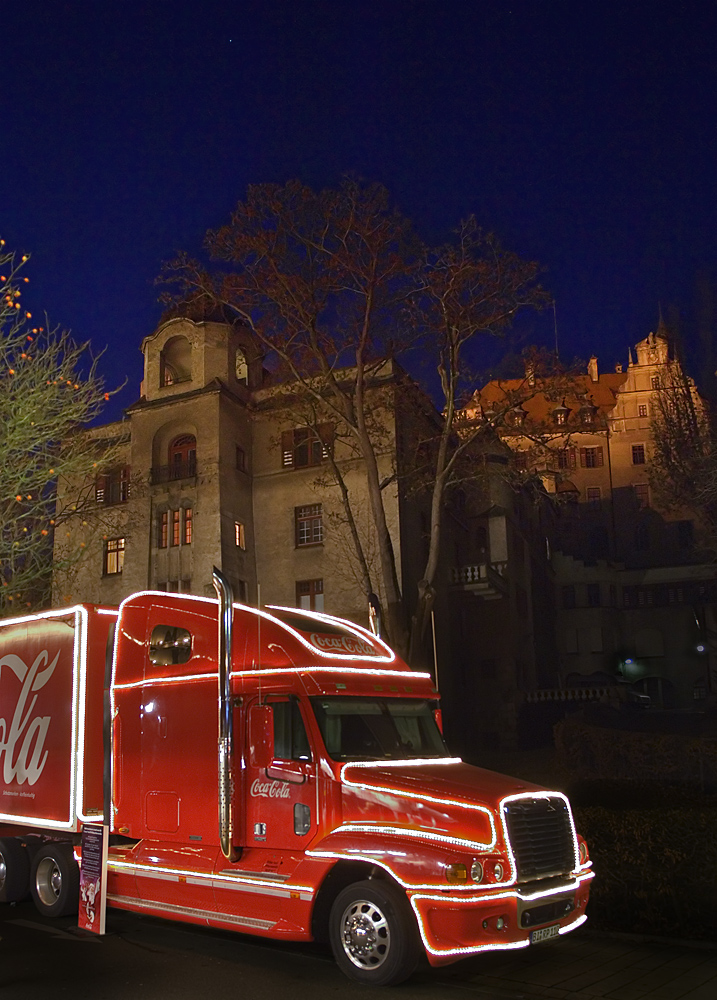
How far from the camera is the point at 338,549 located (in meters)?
35.4

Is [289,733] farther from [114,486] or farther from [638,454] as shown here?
[638,454]

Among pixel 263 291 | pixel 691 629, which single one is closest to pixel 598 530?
pixel 691 629

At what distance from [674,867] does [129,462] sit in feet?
108

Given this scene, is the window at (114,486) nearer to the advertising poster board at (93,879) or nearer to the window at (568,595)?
the advertising poster board at (93,879)

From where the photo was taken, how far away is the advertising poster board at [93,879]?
32.2 ft

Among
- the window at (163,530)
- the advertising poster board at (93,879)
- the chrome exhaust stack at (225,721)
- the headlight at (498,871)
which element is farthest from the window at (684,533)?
the headlight at (498,871)

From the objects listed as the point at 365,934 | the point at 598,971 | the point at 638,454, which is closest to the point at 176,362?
the point at 365,934

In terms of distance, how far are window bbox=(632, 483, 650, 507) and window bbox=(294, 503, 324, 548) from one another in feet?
125

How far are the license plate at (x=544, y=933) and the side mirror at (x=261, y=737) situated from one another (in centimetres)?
293

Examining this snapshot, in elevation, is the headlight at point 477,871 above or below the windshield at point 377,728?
below

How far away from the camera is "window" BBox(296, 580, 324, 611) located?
35.8 metres

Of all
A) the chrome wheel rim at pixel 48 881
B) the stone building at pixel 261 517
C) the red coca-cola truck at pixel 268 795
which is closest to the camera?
the red coca-cola truck at pixel 268 795

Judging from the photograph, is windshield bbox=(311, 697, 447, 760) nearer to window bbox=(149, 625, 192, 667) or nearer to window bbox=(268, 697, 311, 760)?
window bbox=(268, 697, 311, 760)

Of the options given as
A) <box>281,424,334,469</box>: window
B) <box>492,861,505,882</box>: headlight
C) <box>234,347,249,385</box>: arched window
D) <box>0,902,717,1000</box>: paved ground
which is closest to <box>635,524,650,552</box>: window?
<box>281,424,334,469</box>: window
